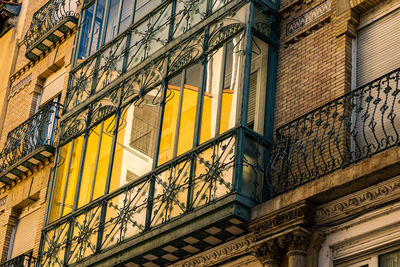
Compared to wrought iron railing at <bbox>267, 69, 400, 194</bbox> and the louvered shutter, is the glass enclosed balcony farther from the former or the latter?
wrought iron railing at <bbox>267, 69, 400, 194</bbox>

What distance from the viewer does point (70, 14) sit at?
20.6m

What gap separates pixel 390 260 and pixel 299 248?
129 centimetres

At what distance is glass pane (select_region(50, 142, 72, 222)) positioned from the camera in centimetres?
1620

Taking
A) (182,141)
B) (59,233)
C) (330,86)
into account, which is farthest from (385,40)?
(59,233)

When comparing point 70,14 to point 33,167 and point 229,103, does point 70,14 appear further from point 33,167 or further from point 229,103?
point 229,103

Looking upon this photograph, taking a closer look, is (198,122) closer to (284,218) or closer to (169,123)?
(169,123)

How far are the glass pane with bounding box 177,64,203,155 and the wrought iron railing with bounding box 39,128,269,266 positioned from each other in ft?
1.02

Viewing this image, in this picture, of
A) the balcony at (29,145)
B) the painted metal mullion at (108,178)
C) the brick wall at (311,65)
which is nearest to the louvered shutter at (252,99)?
the brick wall at (311,65)

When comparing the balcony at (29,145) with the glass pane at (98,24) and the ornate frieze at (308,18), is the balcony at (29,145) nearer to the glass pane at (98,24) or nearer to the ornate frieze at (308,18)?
the glass pane at (98,24)

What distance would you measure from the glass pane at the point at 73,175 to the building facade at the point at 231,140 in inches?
1.3

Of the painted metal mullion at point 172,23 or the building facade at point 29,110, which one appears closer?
the painted metal mullion at point 172,23

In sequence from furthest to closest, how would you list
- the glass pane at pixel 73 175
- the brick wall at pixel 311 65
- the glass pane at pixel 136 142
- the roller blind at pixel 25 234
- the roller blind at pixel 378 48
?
1. the roller blind at pixel 25 234
2. the glass pane at pixel 73 175
3. the glass pane at pixel 136 142
4. the brick wall at pixel 311 65
5. the roller blind at pixel 378 48

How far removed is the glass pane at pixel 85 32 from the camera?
713 inches

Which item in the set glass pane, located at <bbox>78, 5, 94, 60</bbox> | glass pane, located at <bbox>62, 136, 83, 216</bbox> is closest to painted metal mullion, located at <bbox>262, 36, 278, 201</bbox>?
glass pane, located at <bbox>62, 136, 83, 216</bbox>
